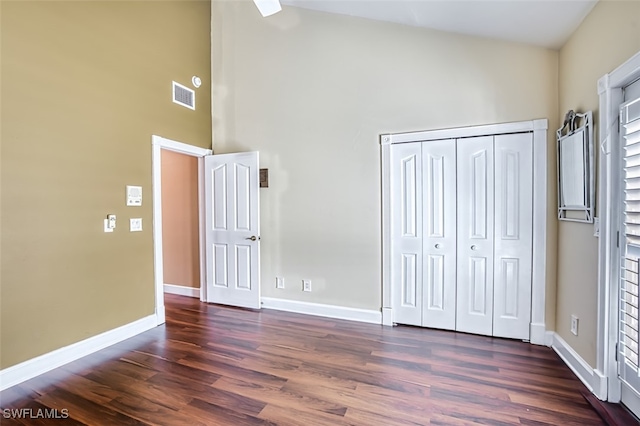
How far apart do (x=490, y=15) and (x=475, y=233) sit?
185 centimetres

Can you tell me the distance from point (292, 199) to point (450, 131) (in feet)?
6.06

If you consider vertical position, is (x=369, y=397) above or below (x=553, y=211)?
below

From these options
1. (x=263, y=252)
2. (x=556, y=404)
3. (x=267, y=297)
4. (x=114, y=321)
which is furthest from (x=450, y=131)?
(x=114, y=321)

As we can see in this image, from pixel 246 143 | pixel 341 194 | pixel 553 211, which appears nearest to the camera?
pixel 553 211

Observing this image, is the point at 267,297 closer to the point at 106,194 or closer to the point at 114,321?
the point at 114,321

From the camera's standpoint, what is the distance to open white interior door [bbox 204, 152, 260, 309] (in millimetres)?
3566

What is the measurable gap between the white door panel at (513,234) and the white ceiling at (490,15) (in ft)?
2.68

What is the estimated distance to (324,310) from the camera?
333 centimetres

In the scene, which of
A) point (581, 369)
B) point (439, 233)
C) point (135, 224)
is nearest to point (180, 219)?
point (135, 224)

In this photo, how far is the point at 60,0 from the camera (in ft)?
7.62

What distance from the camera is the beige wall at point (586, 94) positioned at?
5.50 ft

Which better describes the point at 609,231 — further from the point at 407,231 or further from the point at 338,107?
the point at 338,107

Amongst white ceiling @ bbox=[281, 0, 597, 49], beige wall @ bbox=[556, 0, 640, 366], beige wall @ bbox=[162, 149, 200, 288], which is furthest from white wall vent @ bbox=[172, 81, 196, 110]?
beige wall @ bbox=[556, 0, 640, 366]

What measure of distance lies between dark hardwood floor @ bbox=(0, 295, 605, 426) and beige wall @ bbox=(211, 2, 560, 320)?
66 centimetres
